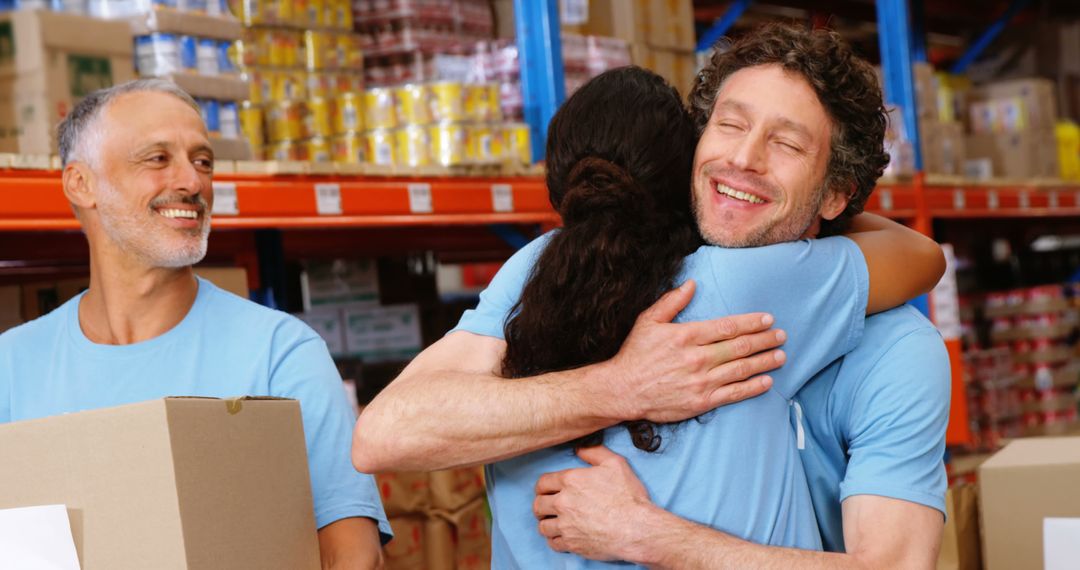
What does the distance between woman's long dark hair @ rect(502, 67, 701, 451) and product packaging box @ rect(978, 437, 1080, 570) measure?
73 centimetres

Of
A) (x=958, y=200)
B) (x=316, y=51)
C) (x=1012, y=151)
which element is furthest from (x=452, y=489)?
(x=1012, y=151)

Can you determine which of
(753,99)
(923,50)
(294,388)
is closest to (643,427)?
(753,99)

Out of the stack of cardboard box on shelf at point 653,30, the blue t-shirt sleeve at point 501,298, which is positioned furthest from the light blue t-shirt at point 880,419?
the stack of cardboard box on shelf at point 653,30

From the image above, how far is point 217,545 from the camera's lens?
131 cm

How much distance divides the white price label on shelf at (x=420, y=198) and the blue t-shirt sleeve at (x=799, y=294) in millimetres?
1845

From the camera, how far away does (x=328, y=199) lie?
3021 mm

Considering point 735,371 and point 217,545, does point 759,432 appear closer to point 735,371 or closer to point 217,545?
point 735,371

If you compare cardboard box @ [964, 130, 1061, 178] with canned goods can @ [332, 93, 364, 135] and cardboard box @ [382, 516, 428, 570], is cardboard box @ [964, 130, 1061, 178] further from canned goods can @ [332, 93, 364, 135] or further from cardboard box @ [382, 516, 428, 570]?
cardboard box @ [382, 516, 428, 570]

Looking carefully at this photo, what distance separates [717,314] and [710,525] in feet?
0.83

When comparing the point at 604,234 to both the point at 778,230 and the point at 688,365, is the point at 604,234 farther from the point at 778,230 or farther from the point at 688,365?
the point at 778,230

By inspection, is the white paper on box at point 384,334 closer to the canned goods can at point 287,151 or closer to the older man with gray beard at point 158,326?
the canned goods can at point 287,151

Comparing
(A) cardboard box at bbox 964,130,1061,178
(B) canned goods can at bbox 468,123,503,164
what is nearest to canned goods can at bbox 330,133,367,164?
(B) canned goods can at bbox 468,123,503,164

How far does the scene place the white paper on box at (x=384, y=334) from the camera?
446 centimetres

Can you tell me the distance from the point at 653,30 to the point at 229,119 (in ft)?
6.34
